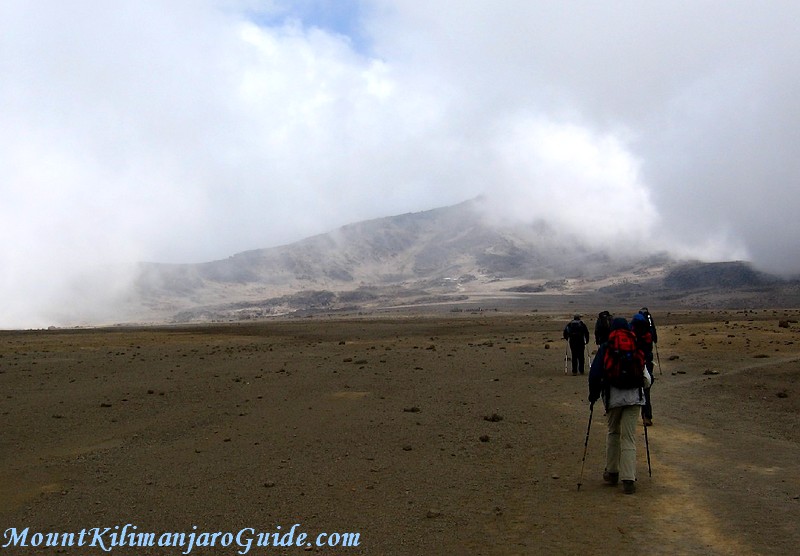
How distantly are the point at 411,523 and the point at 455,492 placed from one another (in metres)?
1.29

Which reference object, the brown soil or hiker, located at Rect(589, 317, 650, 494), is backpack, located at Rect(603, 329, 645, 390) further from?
the brown soil

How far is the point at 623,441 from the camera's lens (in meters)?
8.27

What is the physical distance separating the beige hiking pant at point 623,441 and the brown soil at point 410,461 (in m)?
0.35

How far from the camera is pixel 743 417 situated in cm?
1312

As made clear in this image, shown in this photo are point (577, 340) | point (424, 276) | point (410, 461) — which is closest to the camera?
point (410, 461)

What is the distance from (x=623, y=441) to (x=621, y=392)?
25.7 inches

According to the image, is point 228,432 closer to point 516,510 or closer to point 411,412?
point 411,412

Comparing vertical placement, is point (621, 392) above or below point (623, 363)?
below

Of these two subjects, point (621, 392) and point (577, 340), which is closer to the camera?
point (621, 392)

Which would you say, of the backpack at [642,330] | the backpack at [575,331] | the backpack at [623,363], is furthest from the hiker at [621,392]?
the backpack at [575,331]

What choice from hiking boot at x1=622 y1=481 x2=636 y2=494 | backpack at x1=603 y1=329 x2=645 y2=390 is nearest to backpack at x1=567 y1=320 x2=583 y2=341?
backpack at x1=603 y1=329 x2=645 y2=390

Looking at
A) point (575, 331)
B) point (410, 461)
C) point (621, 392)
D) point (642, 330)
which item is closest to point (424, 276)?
point (575, 331)

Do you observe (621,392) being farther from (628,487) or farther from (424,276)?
(424,276)

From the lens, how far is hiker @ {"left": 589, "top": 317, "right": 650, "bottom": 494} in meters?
8.20
